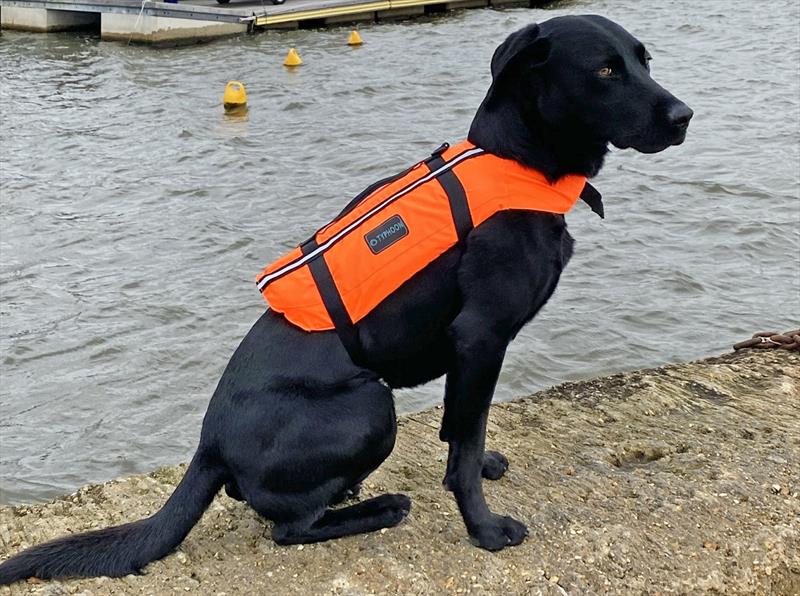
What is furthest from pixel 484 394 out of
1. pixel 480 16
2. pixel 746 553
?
pixel 480 16

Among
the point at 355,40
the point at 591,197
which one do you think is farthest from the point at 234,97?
the point at 591,197

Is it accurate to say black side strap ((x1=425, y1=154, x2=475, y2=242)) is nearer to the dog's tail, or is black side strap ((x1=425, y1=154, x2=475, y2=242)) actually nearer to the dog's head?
the dog's head

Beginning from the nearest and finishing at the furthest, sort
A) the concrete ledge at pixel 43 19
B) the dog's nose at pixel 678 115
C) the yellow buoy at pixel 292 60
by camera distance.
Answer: the dog's nose at pixel 678 115 → the yellow buoy at pixel 292 60 → the concrete ledge at pixel 43 19

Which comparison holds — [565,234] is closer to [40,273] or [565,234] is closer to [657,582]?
[657,582]

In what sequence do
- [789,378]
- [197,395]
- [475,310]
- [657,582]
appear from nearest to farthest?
[475,310] → [657,582] → [789,378] → [197,395]

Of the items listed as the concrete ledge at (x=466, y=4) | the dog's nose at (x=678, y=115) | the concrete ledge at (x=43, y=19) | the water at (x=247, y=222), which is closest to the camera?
the dog's nose at (x=678, y=115)

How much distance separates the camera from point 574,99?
326 centimetres

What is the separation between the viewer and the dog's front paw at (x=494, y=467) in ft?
13.4

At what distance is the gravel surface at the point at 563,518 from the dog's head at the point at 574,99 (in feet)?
4.52

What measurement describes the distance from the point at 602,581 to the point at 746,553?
59cm

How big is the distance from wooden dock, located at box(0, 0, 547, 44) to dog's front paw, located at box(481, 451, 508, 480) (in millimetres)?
19530

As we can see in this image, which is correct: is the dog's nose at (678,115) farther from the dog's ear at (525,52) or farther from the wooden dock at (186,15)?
the wooden dock at (186,15)

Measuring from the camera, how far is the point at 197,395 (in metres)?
6.85

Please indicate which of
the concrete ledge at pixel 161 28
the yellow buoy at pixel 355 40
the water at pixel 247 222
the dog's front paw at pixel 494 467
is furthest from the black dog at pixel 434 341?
the concrete ledge at pixel 161 28
